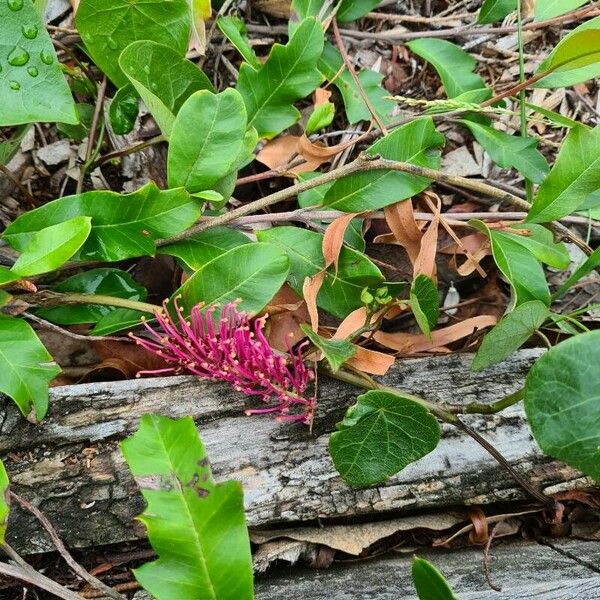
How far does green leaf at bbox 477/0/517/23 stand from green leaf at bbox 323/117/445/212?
Result: 1.29 feet

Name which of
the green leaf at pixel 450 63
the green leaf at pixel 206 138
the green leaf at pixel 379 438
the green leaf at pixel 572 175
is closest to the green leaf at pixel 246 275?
the green leaf at pixel 206 138

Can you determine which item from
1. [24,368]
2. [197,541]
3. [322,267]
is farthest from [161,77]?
[197,541]

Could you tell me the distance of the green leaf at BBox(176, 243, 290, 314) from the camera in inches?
41.4

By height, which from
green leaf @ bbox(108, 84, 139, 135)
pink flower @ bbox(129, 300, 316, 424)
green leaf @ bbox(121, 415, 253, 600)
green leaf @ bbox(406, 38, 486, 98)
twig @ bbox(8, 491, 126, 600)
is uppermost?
green leaf @ bbox(406, 38, 486, 98)

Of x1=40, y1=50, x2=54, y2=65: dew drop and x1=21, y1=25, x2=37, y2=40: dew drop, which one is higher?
x1=21, y1=25, x2=37, y2=40: dew drop

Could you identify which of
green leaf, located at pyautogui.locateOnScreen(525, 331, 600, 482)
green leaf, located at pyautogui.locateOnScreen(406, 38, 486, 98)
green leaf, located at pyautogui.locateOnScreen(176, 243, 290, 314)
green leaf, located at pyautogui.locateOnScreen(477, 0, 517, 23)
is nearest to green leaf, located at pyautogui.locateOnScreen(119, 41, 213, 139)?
green leaf, located at pyautogui.locateOnScreen(176, 243, 290, 314)

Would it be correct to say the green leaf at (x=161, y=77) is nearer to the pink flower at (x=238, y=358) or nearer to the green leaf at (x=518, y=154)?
the pink flower at (x=238, y=358)

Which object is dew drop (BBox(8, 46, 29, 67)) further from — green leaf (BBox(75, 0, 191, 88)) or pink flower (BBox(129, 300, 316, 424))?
pink flower (BBox(129, 300, 316, 424))

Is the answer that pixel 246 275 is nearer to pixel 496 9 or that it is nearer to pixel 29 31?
pixel 29 31

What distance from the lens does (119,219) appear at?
1.09 metres

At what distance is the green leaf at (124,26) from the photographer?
1110 mm

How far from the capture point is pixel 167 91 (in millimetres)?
1147

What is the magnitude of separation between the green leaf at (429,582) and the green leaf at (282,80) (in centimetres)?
84

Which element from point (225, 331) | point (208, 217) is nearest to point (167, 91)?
point (208, 217)
